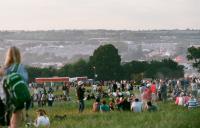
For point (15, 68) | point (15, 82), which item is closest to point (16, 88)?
point (15, 82)

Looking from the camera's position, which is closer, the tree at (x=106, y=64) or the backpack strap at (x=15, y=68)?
the backpack strap at (x=15, y=68)

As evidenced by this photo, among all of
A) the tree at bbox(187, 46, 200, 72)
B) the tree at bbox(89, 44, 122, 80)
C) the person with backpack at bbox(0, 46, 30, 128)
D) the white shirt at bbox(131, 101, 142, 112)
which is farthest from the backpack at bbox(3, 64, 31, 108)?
the tree at bbox(187, 46, 200, 72)

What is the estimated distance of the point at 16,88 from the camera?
9664mm

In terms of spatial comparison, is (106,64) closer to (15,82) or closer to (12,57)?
(15,82)

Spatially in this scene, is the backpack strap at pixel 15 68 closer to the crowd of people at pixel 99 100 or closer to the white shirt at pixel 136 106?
the crowd of people at pixel 99 100

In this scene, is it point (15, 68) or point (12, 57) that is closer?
point (12, 57)

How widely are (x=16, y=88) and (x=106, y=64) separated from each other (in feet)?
468

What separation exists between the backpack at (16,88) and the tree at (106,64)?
135749mm

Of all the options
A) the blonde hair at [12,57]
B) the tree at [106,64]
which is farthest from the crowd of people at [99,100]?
the tree at [106,64]

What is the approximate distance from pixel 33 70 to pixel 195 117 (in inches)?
5872

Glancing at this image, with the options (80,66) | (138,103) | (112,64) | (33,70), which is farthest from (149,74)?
(138,103)

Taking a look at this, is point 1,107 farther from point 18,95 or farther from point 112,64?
point 112,64

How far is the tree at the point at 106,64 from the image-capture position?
488 feet

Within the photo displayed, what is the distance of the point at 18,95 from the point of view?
967cm
